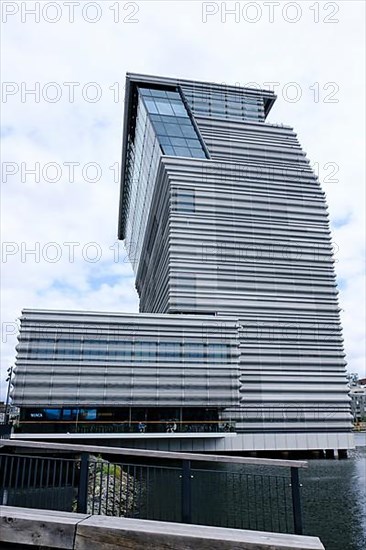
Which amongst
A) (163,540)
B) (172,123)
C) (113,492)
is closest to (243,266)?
(172,123)

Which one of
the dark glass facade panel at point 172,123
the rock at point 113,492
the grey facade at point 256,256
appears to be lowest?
the rock at point 113,492

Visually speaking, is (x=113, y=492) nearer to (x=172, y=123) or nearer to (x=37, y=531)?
(x=37, y=531)

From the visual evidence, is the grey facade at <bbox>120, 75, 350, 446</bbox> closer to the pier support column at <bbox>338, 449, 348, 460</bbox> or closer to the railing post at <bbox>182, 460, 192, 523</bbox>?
the pier support column at <bbox>338, 449, 348, 460</bbox>

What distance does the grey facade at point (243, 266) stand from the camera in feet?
211

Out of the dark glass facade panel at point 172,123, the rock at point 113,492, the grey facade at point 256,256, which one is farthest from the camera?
the dark glass facade panel at point 172,123

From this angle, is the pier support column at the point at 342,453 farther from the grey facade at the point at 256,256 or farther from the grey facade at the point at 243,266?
the grey facade at the point at 256,256

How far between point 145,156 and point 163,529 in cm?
9693

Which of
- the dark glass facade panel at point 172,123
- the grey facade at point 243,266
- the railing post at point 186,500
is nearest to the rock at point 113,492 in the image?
the railing post at point 186,500

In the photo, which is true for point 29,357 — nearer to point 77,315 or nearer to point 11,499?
point 77,315

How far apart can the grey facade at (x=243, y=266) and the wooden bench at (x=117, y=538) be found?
5517cm

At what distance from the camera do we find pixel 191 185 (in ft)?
257

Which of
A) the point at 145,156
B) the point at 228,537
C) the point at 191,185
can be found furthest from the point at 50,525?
the point at 145,156

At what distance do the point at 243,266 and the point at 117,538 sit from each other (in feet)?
233

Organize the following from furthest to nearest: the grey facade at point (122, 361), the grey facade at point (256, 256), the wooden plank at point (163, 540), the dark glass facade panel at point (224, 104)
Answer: the dark glass facade panel at point (224, 104), the grey facade at point (256, 256), the grey facade at point (122, 361), the wooden plank at point (163, 540)
